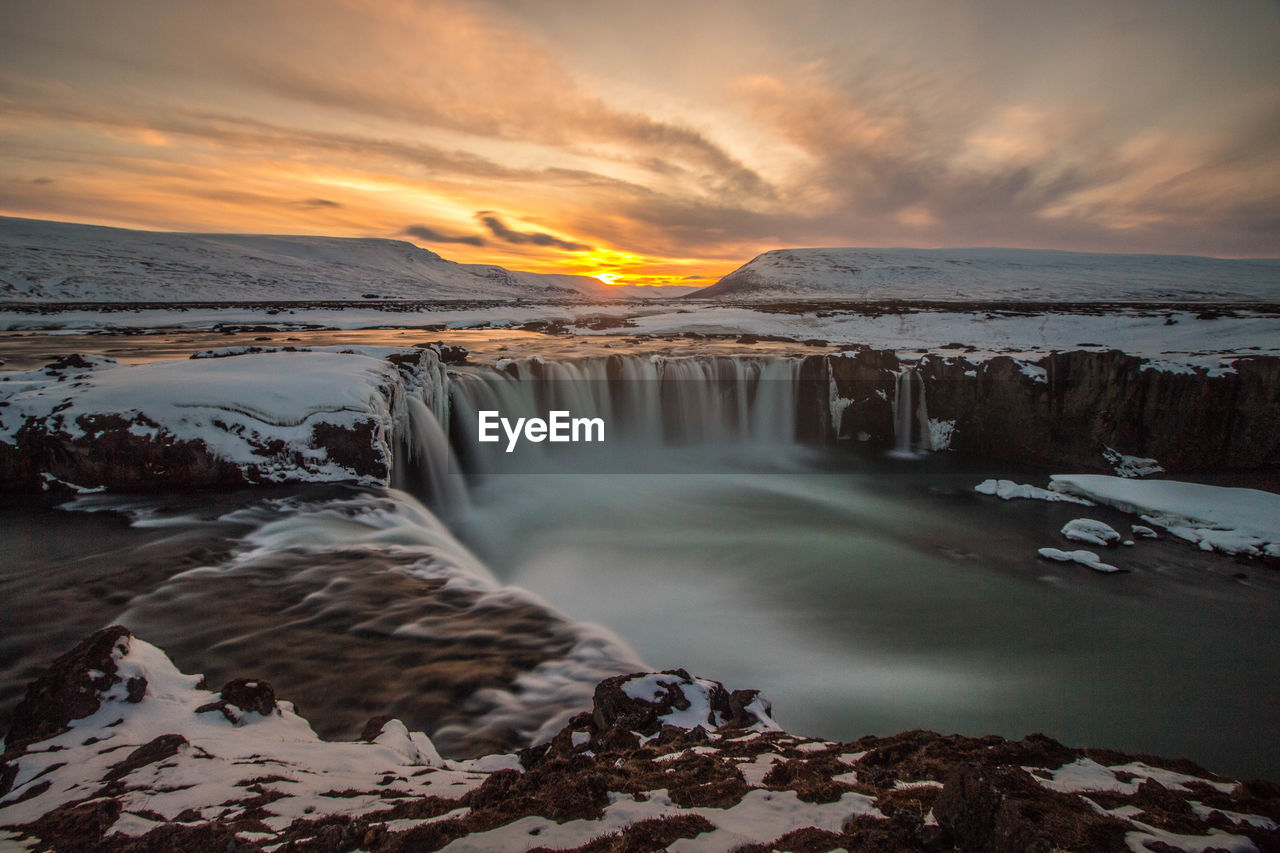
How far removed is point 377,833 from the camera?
7.88 ft

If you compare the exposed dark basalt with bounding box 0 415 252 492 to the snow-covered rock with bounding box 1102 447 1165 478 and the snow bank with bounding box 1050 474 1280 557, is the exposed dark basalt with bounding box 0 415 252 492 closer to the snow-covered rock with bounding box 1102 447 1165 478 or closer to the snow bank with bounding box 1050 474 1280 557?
the snow bank with bounding box 1050 474 1280 557

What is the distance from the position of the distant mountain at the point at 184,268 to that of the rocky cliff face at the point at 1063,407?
9094 cm

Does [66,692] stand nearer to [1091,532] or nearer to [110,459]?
[110,459]

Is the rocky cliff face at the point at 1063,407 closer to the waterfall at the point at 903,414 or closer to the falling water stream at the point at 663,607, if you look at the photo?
the waterfall at the point at 903,414

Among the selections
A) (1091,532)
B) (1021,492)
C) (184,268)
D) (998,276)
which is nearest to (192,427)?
(1091,532)

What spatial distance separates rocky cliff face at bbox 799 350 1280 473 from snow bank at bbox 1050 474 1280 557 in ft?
11.5

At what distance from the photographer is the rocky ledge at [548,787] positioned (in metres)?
2.39

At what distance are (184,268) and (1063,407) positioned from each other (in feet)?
448

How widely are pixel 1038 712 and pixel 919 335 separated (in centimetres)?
3339

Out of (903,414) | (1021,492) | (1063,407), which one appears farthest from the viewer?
(903,414)

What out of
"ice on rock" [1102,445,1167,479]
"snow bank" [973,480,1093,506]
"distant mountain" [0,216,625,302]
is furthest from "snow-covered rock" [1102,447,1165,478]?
"distant mountain" [0,216,625,302]

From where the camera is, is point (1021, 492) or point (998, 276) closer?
point (1021, 492)

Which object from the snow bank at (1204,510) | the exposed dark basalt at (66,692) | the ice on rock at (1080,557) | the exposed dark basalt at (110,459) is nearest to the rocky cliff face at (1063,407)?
the snow bank at (1204,510)

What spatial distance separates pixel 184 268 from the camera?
4070 inches
